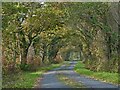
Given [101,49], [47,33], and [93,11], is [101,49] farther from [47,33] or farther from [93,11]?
[47,33]

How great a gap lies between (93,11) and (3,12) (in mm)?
9070

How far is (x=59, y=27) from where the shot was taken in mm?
34219

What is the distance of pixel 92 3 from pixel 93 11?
5.18 ft

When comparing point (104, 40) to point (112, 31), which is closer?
point (112, 31)

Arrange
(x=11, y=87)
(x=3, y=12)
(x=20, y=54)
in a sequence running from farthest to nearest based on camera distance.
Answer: (x=20, y=54), (x=3, y=12), (x=11, y=87)

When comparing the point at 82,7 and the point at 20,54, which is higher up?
the point at 82,7

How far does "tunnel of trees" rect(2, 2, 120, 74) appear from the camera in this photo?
24028mm

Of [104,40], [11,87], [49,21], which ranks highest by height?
[49,21]

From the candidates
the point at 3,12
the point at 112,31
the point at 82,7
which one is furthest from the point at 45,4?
the point at 3,12

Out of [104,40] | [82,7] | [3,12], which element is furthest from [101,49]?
[3,12]

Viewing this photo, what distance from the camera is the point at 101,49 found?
102 feet

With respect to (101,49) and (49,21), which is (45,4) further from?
(101,49)

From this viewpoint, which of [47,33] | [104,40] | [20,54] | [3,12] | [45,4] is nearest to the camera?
[3,12]

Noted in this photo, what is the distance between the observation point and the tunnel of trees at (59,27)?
2403 cm
